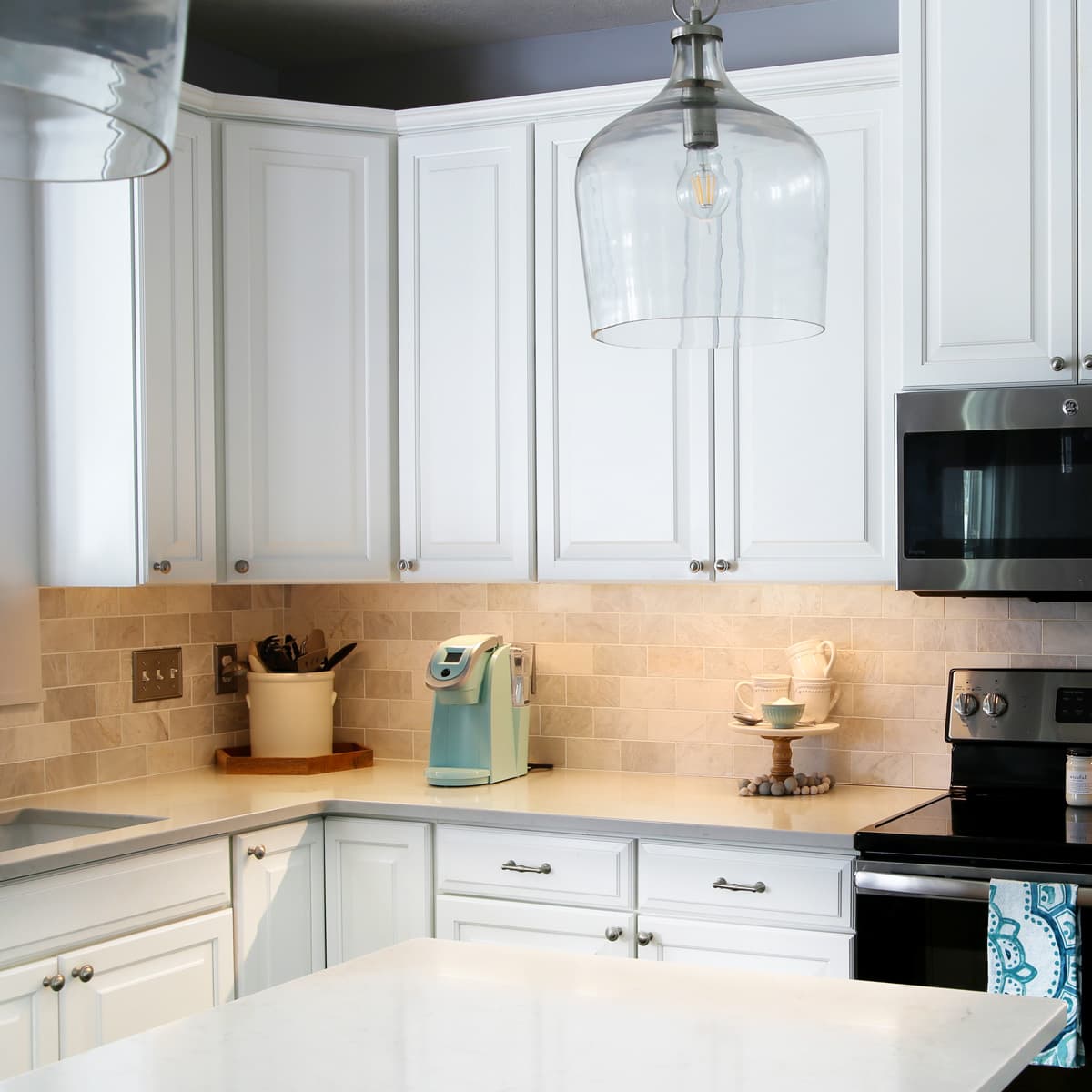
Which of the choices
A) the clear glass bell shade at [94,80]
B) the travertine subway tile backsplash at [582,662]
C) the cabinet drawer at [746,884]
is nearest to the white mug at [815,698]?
the travertine subway tile backsplash at [582,662]

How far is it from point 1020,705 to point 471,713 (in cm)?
120

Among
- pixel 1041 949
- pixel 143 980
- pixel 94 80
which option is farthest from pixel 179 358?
pixel 94 80

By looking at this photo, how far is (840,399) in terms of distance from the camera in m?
2.96

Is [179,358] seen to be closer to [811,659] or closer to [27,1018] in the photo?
[27,1018]

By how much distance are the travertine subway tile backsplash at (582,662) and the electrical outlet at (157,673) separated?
2cm

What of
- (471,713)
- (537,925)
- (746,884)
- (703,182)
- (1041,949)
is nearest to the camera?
(703,182)

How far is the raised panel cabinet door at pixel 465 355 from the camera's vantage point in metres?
3.23

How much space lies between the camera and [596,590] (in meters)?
3.51

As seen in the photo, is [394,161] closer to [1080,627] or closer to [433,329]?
[433,329]

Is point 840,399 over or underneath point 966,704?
over

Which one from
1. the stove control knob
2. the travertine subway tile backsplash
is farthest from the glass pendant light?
the travertine subway tile backsplash

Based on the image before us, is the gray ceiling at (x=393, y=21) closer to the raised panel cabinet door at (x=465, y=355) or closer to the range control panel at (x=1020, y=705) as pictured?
the raised panel cabinet door at (x=465, y=355)

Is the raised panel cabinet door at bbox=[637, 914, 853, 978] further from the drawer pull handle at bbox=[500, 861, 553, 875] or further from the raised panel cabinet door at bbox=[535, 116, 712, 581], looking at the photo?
the raised panel cabinet door at bbox=[535, 116, 712, 581]

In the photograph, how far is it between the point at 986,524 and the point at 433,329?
1330mm
